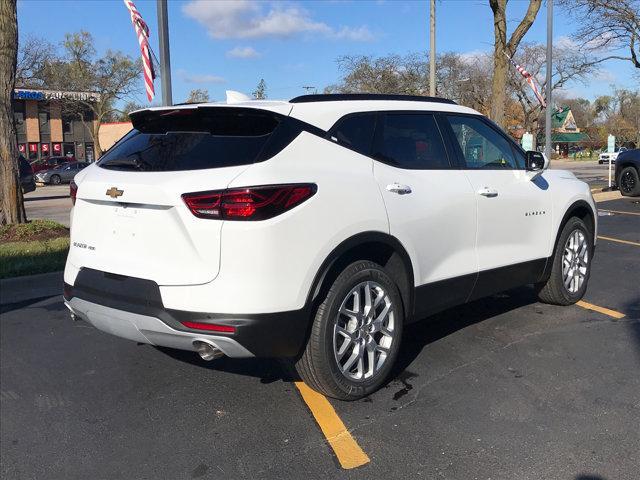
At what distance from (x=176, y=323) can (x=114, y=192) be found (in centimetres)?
86

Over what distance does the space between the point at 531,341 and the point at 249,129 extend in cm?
278

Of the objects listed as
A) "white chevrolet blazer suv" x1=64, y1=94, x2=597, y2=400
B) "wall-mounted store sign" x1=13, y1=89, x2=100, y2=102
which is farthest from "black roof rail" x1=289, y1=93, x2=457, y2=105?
"wall-mounted store sign" x1=13, y1=89, x2=100, y2=102

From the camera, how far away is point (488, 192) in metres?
4.40

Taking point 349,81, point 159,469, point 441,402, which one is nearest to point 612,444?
point 441,402

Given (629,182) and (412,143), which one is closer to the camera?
(412,143)

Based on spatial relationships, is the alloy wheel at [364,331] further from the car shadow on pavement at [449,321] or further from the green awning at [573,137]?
the green awning at [573,137]

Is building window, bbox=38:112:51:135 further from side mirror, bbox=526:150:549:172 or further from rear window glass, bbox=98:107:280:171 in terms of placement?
side mirror, bbox=526:150:549:172

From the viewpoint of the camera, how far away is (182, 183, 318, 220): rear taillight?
3016mm

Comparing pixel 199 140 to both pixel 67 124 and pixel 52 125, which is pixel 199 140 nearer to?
pixel 52 125

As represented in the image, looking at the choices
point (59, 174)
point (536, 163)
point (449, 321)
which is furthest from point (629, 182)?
point (59, 174)

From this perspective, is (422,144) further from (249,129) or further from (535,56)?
(535,56)

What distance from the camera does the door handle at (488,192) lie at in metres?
4.35

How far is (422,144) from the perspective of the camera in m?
4.14

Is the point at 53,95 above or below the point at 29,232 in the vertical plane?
above
